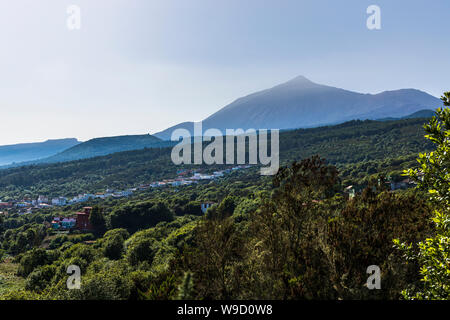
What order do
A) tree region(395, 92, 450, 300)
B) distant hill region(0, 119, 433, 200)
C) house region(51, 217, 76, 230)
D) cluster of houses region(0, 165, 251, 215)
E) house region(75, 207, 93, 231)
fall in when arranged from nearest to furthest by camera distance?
tree region(395, 92, 450, 300) → house region(75, 207, 93, 231) → house region(51, 217, 76, 230) → cluster of houses region(0, 165, 251, 215) → distant hill region(0, 119, 433, 200)

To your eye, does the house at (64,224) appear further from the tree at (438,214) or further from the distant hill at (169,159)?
the tree at (438,214)


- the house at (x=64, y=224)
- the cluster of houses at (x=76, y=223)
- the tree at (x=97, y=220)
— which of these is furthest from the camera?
the house at (x=64, y=224)

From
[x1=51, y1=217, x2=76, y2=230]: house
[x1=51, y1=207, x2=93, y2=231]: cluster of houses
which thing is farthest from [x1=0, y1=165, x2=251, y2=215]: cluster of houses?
[x1=51, y1=207, x2=93, y2=231]: cluster of houses

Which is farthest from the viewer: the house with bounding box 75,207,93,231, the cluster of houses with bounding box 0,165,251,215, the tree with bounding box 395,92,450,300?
the cluster of houses with bounding box 0,165,251,215

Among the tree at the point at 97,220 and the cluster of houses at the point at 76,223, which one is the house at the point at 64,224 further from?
the tree at the point at 97,220

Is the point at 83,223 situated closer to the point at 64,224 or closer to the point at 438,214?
the point at 64,224

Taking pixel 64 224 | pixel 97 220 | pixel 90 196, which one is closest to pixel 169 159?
pixel 90 196

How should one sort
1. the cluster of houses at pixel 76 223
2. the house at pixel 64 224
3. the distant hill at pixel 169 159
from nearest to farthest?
the cluster of houses at pixel 76 223
the house at pixel 64 224
the distant hill at pixel 169 159

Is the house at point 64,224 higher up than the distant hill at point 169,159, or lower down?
lower down

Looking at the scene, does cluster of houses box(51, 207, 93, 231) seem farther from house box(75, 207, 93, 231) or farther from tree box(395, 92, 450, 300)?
tree box(395, 92, 450, 300)

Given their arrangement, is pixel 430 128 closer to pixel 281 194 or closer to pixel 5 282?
pixel 281 194

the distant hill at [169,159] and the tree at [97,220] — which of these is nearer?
the tree at [97,220]

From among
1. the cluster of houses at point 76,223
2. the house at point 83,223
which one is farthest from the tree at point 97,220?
the house at point 83,223
